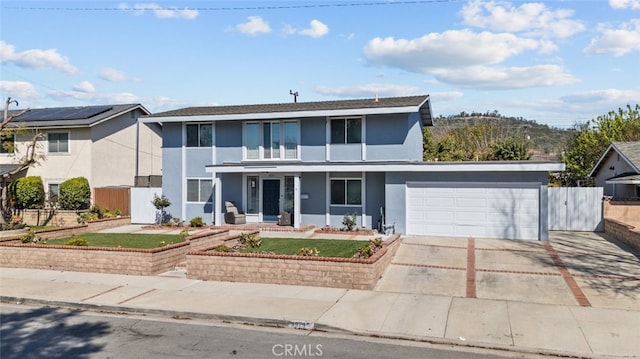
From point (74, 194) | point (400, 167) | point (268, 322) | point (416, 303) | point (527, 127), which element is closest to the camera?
point (268, 322)

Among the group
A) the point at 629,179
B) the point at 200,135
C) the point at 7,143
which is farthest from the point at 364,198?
the point at 7,143

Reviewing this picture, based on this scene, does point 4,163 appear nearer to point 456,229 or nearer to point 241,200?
point 241,200

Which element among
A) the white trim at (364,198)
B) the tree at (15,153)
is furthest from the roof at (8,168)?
the white trim at (364,198)

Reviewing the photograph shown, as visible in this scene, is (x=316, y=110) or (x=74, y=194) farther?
(x=74, y=194)

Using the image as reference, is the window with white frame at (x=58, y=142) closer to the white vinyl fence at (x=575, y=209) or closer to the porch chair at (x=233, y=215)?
the porch chair at (x=233, y=215)

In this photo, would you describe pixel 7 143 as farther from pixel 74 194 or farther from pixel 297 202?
pixel 297 202

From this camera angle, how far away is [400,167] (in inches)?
754

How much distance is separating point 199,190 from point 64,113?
12.2 meters

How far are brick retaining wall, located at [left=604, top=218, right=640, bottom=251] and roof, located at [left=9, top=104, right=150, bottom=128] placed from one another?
25.2 meters

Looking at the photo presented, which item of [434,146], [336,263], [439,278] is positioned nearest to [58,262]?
[336,263]

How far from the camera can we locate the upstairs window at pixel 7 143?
28.4m

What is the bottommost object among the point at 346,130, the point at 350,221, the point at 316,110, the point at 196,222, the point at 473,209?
the point at 196,222

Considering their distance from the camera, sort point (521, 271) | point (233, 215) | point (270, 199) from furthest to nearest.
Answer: point (270, 199) < point (233, 215) < point (521, 271)

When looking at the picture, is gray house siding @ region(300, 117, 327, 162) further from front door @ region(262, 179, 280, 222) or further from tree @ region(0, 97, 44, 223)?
tree @ region(0, 97, 44, 223)
